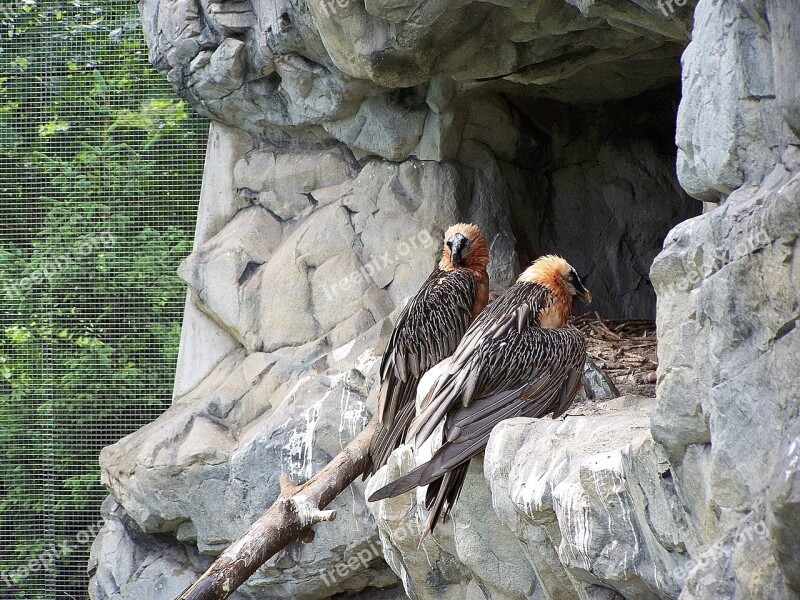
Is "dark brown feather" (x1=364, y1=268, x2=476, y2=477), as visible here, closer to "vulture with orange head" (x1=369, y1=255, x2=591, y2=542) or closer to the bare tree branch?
the bare tree branch

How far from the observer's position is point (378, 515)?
4039 millimetres

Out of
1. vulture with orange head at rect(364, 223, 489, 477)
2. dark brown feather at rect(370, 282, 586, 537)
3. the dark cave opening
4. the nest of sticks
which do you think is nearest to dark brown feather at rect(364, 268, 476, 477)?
vulture with orange head at rect(364, 223, 489, 477)

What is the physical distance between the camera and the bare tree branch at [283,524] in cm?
379

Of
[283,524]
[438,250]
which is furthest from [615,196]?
[283,524]

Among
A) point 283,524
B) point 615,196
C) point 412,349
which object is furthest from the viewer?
point 615,196

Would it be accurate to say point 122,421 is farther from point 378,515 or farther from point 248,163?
point 378,515

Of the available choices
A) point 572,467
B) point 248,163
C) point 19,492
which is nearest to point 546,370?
point 572,467

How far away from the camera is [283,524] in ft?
13.0

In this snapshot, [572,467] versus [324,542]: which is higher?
[572,467]

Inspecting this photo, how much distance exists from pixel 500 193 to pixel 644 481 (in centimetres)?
303

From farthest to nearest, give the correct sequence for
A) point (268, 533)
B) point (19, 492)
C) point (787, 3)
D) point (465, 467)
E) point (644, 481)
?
point (19, 492) < point (268, 533) < point (465, 467) < point (644, 481) < point (787, 3)

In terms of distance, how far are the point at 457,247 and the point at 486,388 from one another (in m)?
1.06

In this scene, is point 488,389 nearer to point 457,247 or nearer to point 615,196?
point 457,247

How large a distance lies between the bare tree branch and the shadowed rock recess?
0.68 ft
